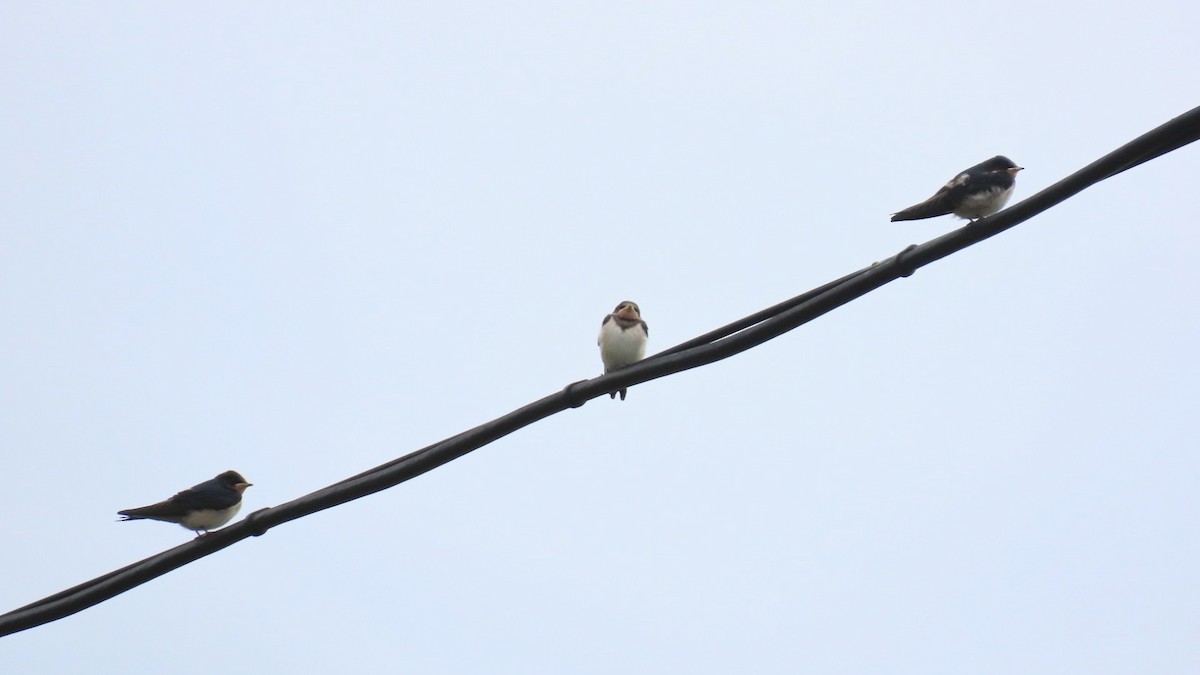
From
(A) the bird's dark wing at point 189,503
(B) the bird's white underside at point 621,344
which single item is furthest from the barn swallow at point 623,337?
(A) the bird's dark wing at point 189,503

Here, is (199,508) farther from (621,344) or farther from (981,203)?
(981,203)

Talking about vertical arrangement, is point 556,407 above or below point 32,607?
above

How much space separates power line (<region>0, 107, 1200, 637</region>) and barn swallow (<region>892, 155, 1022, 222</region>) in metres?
Answer: 3.01

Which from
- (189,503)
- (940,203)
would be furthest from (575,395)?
(189,503)

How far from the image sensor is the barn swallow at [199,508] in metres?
9.48

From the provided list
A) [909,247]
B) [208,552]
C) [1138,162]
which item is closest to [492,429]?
[208,552]

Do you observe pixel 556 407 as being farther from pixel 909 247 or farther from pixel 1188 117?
pixel 1188 117

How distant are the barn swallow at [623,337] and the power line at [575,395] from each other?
378cm

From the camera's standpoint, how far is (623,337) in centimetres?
866

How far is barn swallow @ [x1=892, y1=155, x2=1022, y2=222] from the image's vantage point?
7.36 m

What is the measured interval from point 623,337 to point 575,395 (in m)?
3.82

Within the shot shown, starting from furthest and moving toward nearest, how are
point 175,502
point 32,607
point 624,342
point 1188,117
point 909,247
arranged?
1. point 175,502
2. point 624,342
3. point 32,607
4. point 909,247
5. point 1188,117

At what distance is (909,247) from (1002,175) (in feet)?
11.2

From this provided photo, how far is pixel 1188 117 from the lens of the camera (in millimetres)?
3793
